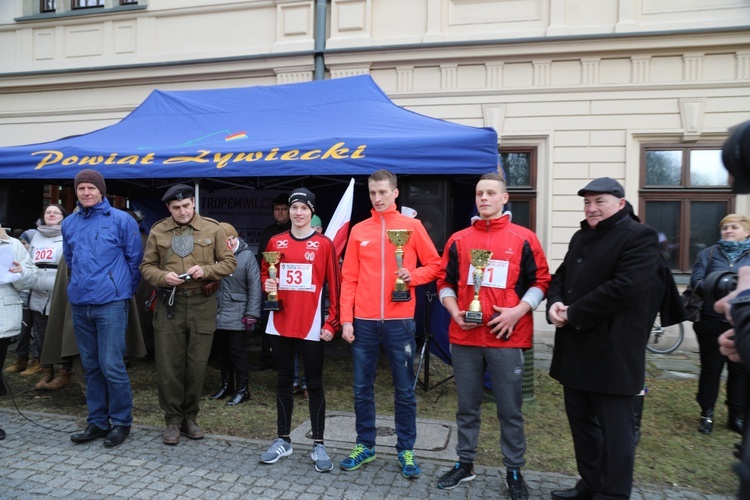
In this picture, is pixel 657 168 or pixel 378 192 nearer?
pixel 378 192

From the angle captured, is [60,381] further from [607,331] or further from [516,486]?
[607,331]

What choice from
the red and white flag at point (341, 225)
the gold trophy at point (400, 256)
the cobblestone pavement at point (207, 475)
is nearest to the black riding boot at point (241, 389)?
the cobblestone pavement at point (207, 475)

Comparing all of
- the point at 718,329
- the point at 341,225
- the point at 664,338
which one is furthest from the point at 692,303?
the point at 664,338

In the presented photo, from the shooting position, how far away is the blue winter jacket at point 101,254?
13.1ft

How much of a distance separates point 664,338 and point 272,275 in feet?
21.6

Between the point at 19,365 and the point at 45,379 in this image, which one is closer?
the point at 45,379

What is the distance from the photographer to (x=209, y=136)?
6238 mm

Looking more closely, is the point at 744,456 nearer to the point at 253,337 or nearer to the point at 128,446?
the point at 128,446

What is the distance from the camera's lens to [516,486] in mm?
3244

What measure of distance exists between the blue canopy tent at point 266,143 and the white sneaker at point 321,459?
86.7 inches

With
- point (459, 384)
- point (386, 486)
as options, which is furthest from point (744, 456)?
point (386, 486)

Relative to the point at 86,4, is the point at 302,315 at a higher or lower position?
lower

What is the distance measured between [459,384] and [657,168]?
6332mm

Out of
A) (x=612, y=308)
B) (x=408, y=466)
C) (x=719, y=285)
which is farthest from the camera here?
(x=408, y=466)
